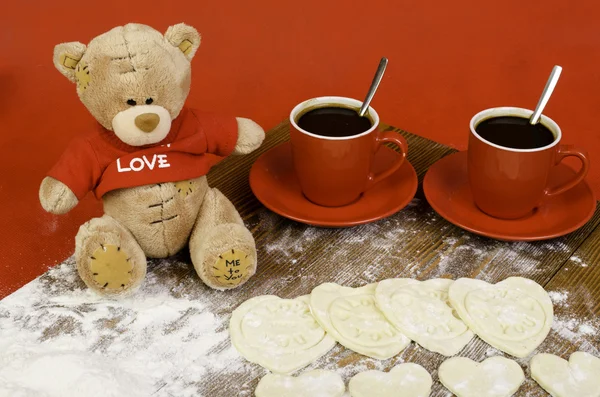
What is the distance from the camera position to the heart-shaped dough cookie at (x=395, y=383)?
934 mm

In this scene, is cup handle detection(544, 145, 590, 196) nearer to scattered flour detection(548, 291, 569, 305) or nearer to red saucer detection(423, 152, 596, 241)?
red saucer detection(423, 152, 596, 241)

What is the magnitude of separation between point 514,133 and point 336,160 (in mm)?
279

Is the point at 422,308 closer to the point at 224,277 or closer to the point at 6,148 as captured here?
the point at 224,277

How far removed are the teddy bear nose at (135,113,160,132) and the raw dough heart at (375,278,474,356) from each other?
0.38 meters

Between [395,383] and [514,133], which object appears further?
[514,133]

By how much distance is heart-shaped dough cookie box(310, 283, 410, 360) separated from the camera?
1.00 m

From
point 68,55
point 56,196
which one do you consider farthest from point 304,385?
point 68,55

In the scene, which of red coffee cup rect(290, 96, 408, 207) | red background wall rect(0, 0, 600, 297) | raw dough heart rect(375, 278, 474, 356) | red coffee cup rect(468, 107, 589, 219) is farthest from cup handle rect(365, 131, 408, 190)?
red background wall rect(0, 0, 600, 297)

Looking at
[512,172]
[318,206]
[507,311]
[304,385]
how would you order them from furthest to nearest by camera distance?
[318,206] → [512,172] → [507,311] → [304,385]

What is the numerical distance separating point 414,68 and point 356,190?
37.4 inches

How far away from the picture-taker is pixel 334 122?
4.03 ft

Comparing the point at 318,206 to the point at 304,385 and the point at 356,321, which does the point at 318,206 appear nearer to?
A: the point at 356,321

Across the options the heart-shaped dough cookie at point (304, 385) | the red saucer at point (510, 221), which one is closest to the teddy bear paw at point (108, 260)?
the heart-shaped dough cookie at point (304, 385)

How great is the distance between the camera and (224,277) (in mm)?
1062
